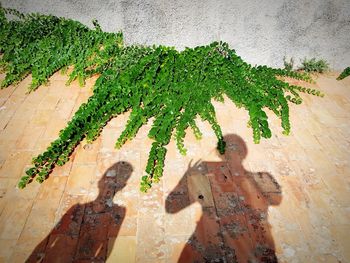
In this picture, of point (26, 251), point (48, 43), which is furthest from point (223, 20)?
point (26, 251)

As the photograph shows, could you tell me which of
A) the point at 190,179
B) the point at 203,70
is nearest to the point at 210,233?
the point at 190,179

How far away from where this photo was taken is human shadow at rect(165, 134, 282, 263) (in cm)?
296

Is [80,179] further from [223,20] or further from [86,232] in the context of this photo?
[223,20]

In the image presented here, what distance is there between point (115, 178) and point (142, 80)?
190cm

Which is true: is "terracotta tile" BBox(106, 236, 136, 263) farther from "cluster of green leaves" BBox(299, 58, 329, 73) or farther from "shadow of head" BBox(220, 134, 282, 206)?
"cluster of green leaves" BBox(299, 58, 329, 73)

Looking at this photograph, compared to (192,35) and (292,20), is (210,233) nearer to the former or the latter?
(192,35)

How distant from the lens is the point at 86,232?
3.04 metres

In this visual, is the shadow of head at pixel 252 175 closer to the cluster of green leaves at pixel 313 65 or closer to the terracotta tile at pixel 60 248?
the terracotta tile at pixel 60 248

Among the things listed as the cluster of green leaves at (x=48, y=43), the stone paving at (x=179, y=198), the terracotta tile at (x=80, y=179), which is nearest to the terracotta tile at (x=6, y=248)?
the stone paving at (x=179, y=198)

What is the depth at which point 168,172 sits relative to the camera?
3.78 meters

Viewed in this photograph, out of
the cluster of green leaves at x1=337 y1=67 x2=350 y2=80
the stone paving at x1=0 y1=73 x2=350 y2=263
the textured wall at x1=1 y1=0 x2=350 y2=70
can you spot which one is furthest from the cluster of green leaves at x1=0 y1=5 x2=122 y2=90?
the cluster of green leaves at x1=337 y1=67 x2=350 y2=80

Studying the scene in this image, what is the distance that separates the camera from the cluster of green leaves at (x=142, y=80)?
408 centimetres

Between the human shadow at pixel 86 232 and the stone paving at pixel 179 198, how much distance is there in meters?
0.01

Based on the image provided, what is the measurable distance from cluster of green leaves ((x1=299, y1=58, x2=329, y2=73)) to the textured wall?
0.31 metres
